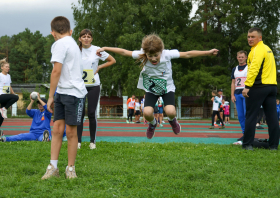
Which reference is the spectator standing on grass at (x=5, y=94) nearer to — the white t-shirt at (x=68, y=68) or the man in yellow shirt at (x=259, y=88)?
the white t-shirt at (x=68, y=68)

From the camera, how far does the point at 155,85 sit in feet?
17.1

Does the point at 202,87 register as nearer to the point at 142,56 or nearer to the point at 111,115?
the point at 111,115

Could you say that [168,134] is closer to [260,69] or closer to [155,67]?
[260,69]

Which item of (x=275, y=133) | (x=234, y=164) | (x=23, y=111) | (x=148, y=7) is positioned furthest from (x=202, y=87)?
(x=234, y=164)

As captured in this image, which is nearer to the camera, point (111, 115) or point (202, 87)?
point (202, 87)

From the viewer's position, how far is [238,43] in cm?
2725

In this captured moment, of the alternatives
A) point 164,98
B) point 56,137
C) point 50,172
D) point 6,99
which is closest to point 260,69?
point 164,98

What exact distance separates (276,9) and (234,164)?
29.9m

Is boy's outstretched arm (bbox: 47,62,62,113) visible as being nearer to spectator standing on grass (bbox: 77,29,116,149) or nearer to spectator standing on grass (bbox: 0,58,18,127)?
spectator standing on grass (bbox: 77,29,116,149)

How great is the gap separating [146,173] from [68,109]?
4.74 ft

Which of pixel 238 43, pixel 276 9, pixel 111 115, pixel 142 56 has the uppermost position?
pixel 276 9

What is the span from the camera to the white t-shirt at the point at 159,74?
16.4 ft

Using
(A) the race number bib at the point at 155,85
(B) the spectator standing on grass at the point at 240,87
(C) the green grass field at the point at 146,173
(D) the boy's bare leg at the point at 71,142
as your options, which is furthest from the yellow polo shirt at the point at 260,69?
(D) the boy's bare leg at the point at 71,142

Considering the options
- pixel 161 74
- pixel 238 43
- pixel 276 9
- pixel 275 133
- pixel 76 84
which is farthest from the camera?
pixel 276 9
